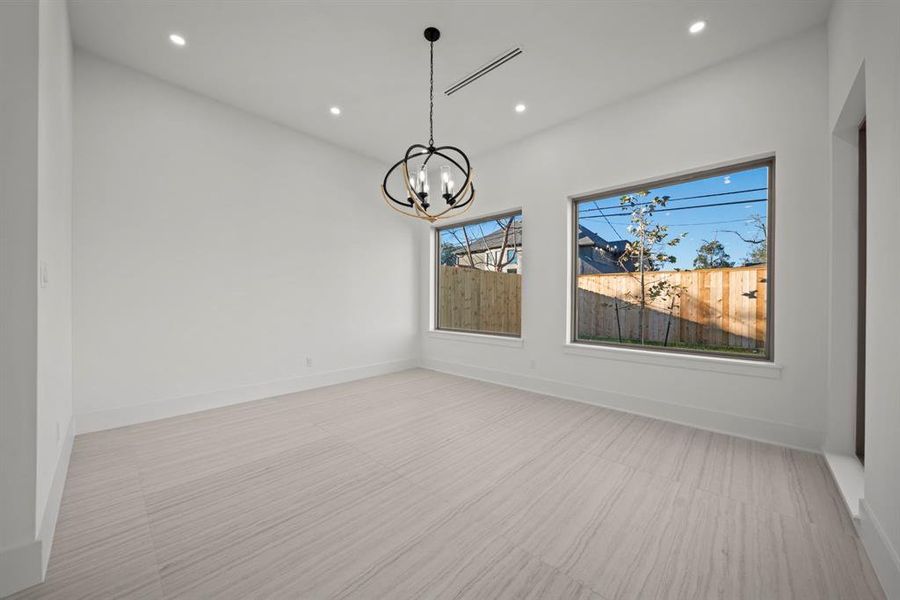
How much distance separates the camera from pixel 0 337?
1423mm

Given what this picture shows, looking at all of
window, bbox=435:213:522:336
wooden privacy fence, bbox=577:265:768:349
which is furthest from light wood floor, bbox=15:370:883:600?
window, bbox=435:213:522:336

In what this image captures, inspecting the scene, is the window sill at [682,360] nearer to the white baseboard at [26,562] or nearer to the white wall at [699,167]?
the white wall at [699,167]

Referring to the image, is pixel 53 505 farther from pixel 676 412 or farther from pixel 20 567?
pixel 676 412

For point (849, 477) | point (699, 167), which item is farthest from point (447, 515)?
point (699, 167)

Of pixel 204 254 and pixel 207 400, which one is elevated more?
pixel 204 254

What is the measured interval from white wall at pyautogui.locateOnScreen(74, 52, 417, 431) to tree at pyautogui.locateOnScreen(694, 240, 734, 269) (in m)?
3.93

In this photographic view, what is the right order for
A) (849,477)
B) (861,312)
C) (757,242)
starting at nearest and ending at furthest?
(849,477) < (861,312) < (757,242)

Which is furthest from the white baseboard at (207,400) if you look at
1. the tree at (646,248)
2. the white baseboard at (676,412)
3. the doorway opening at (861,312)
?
the doorway opening at (861,312)

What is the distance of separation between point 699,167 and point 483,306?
2.98m

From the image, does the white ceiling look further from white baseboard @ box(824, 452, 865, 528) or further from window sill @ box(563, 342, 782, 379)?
white baseboard @ box(824, 452, 865, 528)

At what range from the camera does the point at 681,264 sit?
3.54 metres

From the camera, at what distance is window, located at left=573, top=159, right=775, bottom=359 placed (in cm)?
313

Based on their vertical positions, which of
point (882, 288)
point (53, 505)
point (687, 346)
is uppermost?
point (882, 288)

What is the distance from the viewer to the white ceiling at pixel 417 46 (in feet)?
8.45
